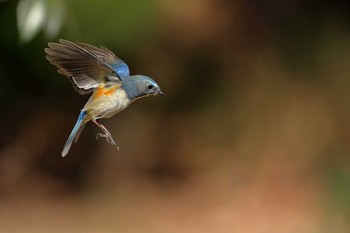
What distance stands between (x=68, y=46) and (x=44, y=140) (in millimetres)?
2822

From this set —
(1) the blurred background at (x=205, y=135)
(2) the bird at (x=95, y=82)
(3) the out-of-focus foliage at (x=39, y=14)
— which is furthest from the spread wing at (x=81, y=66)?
(1) the blurred background at (x=205, y=135)

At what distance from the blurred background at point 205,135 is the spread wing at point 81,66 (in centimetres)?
242

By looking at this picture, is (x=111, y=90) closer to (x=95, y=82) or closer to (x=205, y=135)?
(x=95, y=82)

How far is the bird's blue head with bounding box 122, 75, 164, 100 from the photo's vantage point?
0.54 metres

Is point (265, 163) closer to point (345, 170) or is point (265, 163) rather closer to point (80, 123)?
point (345, 170)

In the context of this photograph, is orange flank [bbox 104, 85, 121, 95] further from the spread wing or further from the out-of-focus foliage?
the out-of-focus foliage

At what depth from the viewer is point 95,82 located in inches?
22.6

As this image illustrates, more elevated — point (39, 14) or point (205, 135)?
point (39, 14)

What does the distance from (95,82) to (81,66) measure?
18 millimetres

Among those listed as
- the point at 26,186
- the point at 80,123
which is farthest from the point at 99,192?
the point at 80,123

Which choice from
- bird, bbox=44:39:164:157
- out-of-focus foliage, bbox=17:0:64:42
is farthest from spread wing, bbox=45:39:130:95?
out-of-focus foliage, bbox=17:0:64:42

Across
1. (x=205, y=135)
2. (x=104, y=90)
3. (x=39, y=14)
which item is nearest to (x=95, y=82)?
(x=104, y=90)

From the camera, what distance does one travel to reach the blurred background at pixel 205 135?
3.23m

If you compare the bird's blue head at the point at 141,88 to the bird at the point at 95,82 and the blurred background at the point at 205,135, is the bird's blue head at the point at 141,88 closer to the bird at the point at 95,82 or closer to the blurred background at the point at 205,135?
the bird at the point at 95,82
